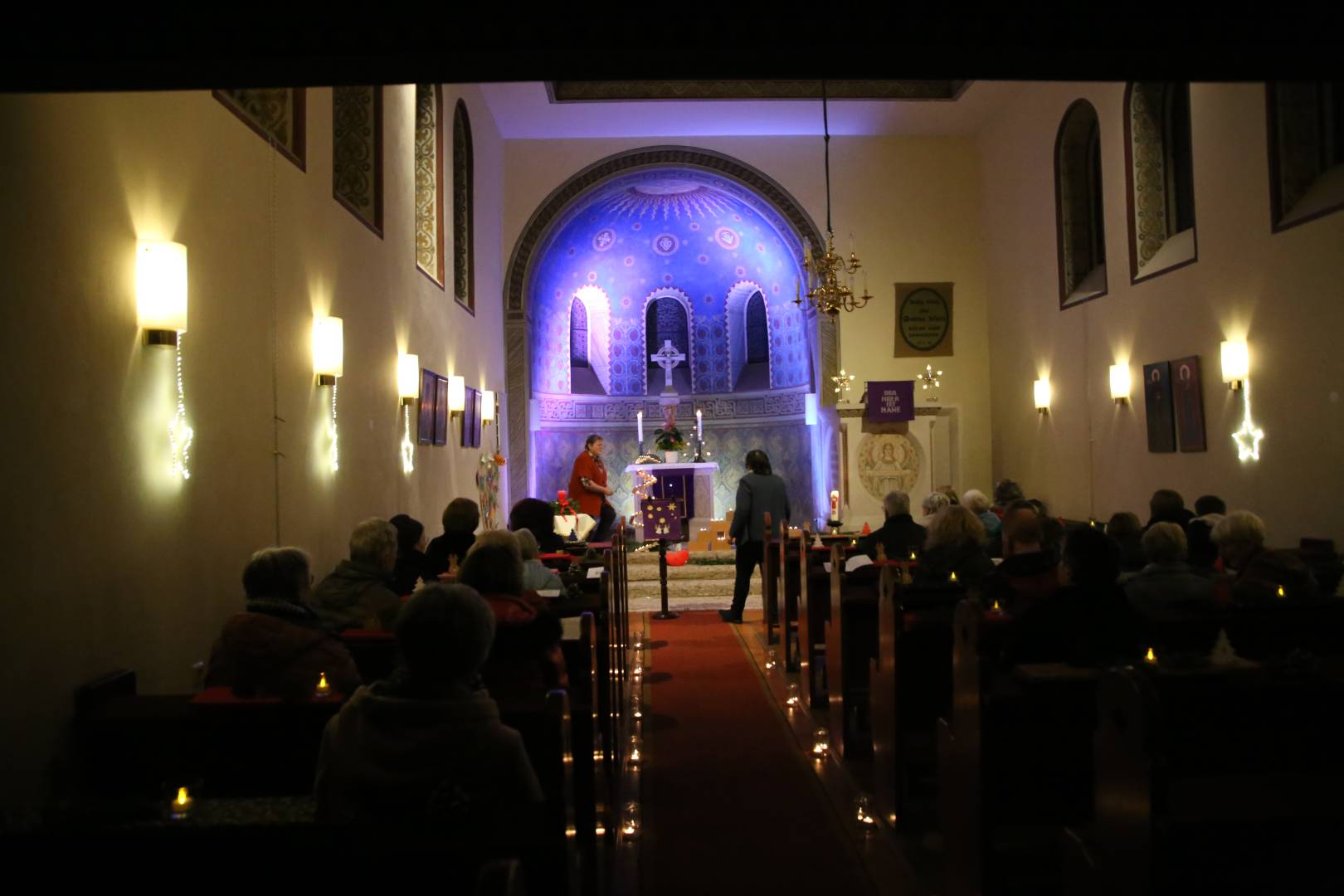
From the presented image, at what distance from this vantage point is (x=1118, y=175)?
1019cm

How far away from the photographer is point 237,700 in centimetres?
301

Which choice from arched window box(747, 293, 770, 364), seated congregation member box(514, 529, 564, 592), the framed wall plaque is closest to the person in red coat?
the framed wall plaque

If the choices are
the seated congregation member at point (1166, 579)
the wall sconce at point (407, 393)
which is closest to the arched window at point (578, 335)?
the wall sconce at point (407, 393)

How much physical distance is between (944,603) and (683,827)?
155 centimetres

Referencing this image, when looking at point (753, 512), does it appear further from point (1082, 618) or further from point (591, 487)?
point (1082, 618)

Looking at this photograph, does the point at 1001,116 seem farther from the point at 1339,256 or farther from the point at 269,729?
the point at 269,729

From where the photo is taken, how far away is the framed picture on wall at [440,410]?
957 cm

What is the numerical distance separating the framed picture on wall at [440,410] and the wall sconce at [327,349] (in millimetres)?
3087

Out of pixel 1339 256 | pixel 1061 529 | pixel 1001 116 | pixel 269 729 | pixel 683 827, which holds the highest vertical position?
pixel 1001 116

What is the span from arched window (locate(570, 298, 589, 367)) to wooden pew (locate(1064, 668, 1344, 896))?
48.2ft

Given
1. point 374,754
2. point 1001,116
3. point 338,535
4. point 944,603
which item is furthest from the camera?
point 1001,116

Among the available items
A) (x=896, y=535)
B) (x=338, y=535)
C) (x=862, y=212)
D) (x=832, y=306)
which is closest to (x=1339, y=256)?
(x=896, y=535)

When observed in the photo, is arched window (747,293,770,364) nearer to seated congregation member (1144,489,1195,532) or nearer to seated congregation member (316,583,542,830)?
seated congregation member (1144,489,1195,532)

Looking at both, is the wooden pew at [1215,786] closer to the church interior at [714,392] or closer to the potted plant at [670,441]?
the church interior at [714,392]
